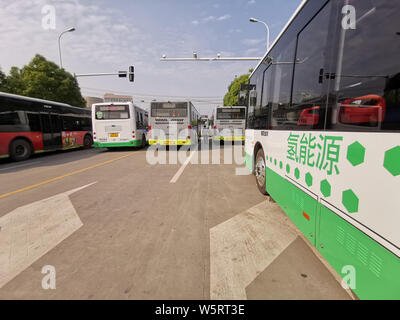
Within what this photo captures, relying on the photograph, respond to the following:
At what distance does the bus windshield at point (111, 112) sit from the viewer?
12625mm

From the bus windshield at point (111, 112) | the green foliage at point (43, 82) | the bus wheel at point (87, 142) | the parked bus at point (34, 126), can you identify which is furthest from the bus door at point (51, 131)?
the green foliage at point (43, 82)

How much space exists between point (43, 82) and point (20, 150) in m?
16.8

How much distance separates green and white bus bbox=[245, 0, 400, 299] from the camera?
141 cm

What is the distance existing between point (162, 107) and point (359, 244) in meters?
13.1

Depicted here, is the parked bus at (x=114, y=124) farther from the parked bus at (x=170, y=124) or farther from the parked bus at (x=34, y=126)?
the parked bus at (x=34, y=126)

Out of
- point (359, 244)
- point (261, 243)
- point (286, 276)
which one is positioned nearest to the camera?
point (359, 244)

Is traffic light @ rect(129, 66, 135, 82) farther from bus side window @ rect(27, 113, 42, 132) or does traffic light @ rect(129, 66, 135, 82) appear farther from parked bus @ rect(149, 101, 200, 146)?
bus side window @ rect(27, 113, 42, 132)

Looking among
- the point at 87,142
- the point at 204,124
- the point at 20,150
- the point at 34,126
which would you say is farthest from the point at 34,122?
the point at 204,124

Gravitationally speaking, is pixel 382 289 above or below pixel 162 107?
below

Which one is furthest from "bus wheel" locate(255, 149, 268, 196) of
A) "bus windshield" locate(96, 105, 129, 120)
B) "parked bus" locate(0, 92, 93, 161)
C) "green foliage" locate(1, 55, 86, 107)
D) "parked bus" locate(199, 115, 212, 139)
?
"green foliage" locate(1, 55, 86, 107)

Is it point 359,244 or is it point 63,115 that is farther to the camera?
point 63,115

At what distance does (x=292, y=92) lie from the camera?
3.22 metres
